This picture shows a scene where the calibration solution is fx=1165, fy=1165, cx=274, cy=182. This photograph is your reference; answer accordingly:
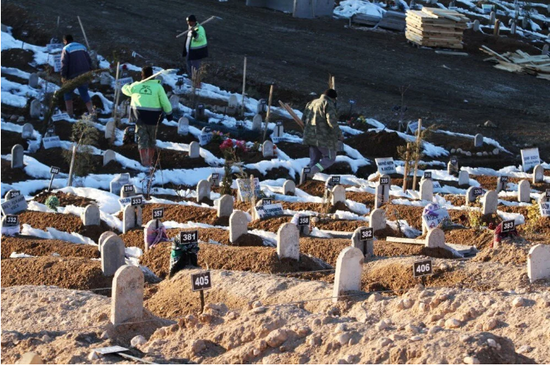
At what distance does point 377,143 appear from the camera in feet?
68.5

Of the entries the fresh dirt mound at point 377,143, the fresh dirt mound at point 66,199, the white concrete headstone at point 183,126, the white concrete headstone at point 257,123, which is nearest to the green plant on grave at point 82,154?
the fresh dirt mound at point 66,199

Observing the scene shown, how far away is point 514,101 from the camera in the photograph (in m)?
25.8

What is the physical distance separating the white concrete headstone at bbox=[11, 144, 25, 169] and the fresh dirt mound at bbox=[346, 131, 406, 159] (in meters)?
5.92

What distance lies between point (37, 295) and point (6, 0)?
22.2 m

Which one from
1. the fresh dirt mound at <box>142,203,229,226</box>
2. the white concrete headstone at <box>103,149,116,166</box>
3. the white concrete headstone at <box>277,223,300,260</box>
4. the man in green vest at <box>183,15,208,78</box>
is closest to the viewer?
the white concrete headstone at <box>277,223,300,260</box>

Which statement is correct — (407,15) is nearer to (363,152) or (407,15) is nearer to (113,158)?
(363,152)

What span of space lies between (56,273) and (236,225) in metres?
2.26

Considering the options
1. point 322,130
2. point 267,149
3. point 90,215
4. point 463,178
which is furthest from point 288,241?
point 267,149

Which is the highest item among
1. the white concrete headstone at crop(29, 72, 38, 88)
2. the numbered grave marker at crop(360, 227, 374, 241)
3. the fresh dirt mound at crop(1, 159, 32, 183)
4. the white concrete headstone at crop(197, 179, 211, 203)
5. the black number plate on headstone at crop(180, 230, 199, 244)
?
the white concrete headstone at crop(29, 72, 38, 88)

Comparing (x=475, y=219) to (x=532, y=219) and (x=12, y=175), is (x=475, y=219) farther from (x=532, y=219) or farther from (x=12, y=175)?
(x=12, y=175)

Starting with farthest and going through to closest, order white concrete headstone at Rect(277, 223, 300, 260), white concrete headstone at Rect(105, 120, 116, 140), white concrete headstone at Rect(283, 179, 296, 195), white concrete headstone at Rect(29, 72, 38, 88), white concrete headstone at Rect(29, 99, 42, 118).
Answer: white concrete headstone at Rect(29, 72, 38, 88), white concrete headstone at Rect(29, 99, 42, 118), white concrete headstone at Rect(105, 120, 116, 140), white concrete headstone at Rect(283, 179, 296, 195), white concrete headstone at Rect(277, 223, 300, 260)

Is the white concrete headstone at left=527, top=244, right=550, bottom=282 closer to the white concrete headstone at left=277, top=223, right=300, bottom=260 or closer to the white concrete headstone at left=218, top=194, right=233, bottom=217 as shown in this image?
the white concrete headstone at left=277, top=223, right=300, bottom=260

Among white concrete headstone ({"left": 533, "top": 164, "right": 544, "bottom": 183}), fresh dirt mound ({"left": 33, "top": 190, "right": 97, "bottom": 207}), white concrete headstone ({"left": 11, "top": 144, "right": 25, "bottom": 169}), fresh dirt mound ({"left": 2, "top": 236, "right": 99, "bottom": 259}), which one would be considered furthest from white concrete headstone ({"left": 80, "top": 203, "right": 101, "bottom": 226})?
white concrete headstone ({"left": 533, "top": 164, "right": 544, "bottom": 183})

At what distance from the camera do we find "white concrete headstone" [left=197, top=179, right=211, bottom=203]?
52.3 ft
